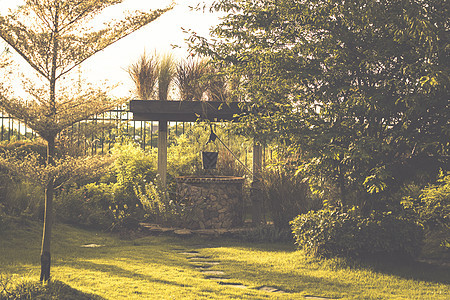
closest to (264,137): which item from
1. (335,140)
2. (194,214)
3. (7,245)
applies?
(335,140)

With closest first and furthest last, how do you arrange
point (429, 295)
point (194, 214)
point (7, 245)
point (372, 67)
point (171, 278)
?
1. point (429, 295)
2. point (171, 278)
3. point (372, 67)
4. point (7, 245)
5. point (194, 214)

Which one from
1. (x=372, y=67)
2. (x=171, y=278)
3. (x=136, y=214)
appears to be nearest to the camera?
(x=171, y=278)

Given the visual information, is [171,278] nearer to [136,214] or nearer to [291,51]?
[291,51]

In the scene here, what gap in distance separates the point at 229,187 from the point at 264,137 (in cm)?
324

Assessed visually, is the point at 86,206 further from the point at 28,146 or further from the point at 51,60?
the point at 51,60

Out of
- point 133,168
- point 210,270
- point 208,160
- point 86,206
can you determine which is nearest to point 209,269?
point 210,270

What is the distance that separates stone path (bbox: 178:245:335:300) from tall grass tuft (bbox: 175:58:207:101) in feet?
10.5

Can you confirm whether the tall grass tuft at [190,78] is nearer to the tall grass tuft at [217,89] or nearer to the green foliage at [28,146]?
the tall grass tuft at [217,89]

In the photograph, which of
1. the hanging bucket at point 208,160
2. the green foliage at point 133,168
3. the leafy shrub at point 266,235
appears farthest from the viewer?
the green foliage at point 133,168

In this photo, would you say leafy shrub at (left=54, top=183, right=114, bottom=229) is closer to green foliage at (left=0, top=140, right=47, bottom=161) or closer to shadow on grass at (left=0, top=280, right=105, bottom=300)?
green foliage at (left=0, top=140, right=47, bottom=161)

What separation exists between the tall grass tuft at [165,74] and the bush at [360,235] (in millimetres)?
4220

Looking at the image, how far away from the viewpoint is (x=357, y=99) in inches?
225

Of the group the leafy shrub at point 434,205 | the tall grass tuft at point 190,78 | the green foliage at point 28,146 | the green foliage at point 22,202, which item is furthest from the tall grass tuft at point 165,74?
the leafy shrub at point 434,205

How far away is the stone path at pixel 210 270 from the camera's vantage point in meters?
5.29
